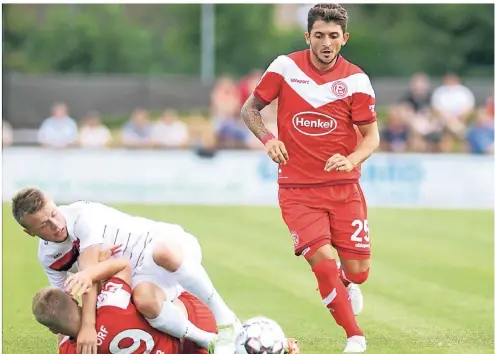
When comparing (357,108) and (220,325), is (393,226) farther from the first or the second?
(220,325)

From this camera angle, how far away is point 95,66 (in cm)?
3662

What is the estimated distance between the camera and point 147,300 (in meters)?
7.26

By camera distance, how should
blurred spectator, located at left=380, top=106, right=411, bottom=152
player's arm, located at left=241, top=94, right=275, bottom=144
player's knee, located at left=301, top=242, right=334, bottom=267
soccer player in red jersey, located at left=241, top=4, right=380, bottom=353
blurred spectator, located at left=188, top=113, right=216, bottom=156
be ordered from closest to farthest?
player's knee, located at left=301, top=242, right=334, bottom=267, soccer player in red jersey, located at left=241, top=4, right=380, bottom=353, player's arm, located at left=241, top=94, right=275, bottom=144, blurred spectator, located at left=188, top=113, right=216, bottom=156, blurred spectator, located at left=380, top=106, right=411, bottom=152

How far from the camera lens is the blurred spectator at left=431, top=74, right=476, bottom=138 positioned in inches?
969

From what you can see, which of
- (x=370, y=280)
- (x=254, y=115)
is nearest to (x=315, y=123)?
(x=254, y=115)

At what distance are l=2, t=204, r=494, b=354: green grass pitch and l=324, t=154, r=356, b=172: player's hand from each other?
1.31 metres

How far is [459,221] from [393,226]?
4.42 feet

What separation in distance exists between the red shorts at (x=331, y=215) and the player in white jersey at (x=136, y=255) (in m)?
1.04

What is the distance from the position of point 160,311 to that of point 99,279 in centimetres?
44

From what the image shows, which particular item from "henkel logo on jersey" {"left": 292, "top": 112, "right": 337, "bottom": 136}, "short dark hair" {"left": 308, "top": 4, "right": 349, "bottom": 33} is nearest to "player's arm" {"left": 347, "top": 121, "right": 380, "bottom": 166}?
"henkel logo on jersey" {"left": 292, "top": 112, "right": 337, "bottom": 136}

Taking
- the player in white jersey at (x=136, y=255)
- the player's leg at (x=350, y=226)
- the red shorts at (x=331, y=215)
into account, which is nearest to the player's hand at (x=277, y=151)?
the red shorts at (x=331, y=215)

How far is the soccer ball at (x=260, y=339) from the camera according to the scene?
283 inches

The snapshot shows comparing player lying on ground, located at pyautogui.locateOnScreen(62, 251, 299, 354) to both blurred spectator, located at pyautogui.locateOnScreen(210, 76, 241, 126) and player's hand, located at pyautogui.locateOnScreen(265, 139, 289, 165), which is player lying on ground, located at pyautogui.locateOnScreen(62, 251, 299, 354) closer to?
player's hand, located at pyautogui.locateOnScreen(265, 139, 289, 165)

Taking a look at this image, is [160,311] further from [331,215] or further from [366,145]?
[366,145]
